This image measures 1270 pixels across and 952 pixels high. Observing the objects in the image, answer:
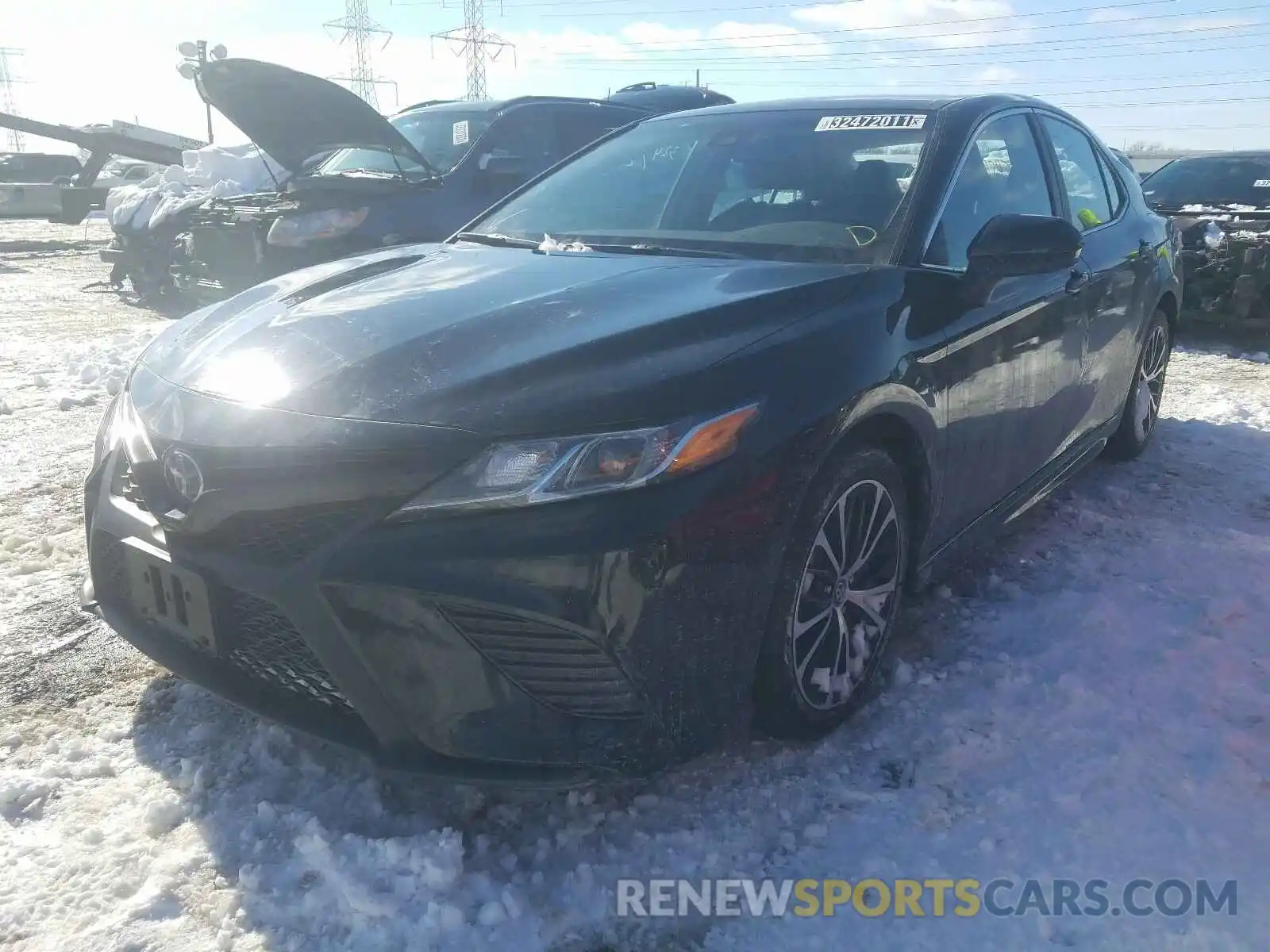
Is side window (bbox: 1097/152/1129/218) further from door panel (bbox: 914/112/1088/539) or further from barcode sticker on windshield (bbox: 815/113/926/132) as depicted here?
barcode sticker on windshield (bbox: 815/113/926/132)

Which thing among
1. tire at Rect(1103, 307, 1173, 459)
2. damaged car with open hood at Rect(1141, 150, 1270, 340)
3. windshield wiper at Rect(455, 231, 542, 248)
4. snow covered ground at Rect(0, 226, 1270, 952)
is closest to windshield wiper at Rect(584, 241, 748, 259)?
windshield wiper at Rect(455, 231, 542, 248)

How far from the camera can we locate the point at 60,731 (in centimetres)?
243

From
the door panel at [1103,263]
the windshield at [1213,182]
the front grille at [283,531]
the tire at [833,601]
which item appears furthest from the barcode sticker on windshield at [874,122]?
the windshield at [1213,182]

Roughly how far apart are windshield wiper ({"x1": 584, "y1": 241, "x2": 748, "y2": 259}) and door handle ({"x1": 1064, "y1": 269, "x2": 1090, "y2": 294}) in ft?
4.26

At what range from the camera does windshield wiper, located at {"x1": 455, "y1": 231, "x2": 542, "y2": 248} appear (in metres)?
3.18

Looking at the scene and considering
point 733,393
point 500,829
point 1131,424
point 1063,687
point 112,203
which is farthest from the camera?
A: point 112,203

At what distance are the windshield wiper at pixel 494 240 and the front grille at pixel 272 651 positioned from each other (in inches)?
63.1

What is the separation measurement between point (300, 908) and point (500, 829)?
43cm

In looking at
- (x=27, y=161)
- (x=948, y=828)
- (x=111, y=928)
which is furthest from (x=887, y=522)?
(x=27, y=161)

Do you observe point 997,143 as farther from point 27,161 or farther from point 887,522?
point 27,161

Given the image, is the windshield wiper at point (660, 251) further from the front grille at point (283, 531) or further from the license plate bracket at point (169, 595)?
the license plate bracket at point (169, 595)

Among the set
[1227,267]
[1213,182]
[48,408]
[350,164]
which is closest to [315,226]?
[350,164]

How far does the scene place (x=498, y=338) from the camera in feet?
6.87

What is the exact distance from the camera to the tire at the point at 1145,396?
451 centimetres
